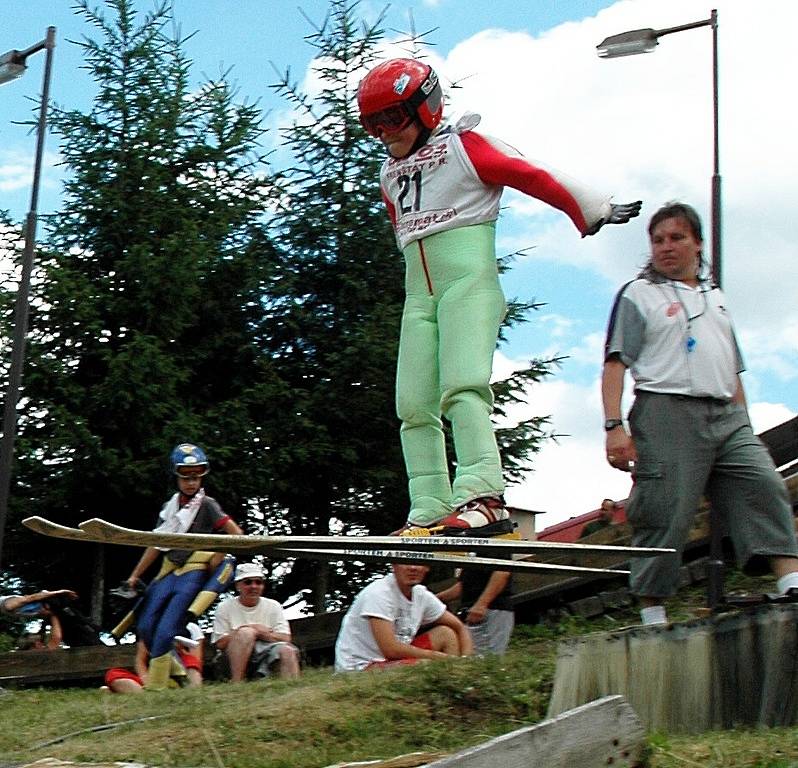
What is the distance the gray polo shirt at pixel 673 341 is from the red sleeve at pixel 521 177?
2.93 feet

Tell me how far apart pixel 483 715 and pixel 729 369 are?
1.63 m

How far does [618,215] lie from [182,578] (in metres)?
3.16

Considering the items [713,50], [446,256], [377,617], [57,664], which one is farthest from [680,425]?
[57,664]

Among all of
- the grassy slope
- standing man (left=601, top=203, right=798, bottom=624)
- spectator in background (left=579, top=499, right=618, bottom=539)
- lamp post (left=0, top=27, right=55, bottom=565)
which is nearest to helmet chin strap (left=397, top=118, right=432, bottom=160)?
standing man (left=601, top=203, right=798, bottom=624)

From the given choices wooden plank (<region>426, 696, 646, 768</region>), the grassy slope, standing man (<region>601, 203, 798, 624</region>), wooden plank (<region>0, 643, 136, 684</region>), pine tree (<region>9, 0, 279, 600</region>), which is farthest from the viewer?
pine tree (<region>9, 0, 279, 600</region>)

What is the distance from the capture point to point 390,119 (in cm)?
698

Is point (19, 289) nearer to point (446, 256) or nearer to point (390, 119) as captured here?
point (390, 119)

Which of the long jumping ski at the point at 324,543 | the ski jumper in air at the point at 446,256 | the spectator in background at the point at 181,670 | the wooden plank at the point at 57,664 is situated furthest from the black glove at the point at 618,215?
the wooden plank at the point at 57,664

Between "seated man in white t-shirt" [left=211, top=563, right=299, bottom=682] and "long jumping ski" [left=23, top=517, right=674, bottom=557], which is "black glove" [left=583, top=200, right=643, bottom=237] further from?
"seated man in white t-shirt" [left=211, top=563, right=299, bottom=682]

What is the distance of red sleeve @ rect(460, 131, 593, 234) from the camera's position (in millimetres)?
6797

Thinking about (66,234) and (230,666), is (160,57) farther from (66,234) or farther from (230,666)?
(230,666)

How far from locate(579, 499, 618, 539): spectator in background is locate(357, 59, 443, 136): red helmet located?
3.67 m

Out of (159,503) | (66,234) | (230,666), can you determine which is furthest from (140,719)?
(66,234)

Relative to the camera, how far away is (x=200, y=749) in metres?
5.05
